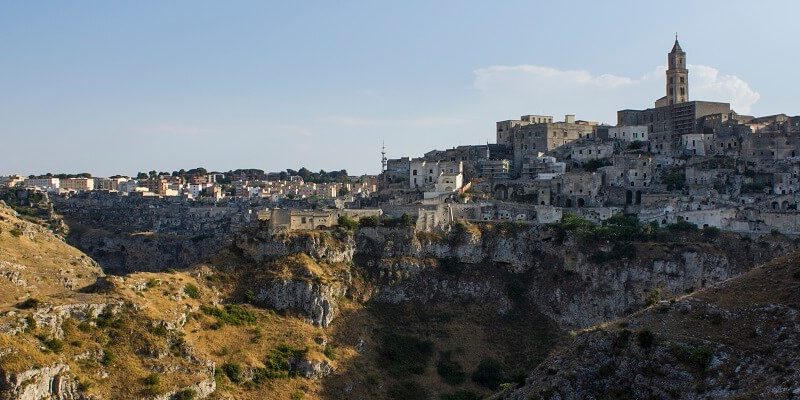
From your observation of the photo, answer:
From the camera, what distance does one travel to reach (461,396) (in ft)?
208

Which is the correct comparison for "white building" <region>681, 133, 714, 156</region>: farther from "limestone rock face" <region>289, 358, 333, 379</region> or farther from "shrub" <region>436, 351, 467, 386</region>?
"limestone rock face" <region>289, 358, 333, 379</region>

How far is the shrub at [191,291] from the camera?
64.9 m

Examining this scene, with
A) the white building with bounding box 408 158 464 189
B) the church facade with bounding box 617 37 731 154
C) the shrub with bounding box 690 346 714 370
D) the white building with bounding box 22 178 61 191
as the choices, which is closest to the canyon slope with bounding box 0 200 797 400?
the white building with bounding box 408 158 464 189

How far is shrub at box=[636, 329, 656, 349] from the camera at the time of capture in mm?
32281

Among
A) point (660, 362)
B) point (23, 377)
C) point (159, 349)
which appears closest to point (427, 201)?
point (159, 349)

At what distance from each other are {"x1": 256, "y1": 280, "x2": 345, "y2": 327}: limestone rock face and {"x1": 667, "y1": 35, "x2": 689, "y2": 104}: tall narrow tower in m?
48.2

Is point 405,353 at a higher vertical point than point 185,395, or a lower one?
lower

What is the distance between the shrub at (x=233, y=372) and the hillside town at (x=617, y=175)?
1606cm

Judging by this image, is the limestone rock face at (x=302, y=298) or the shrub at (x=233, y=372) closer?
the shrub at (x=233, y=372)

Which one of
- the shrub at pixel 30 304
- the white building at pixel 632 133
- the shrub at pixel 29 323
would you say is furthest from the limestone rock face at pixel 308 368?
the white building at pixel 632 133

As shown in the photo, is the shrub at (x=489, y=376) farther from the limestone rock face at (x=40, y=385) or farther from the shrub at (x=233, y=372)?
the limestone rock face at (x=40, y=385)

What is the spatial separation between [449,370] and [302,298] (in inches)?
452

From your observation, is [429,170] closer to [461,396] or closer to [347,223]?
[347,223]

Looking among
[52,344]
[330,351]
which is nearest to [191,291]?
[330,351]
